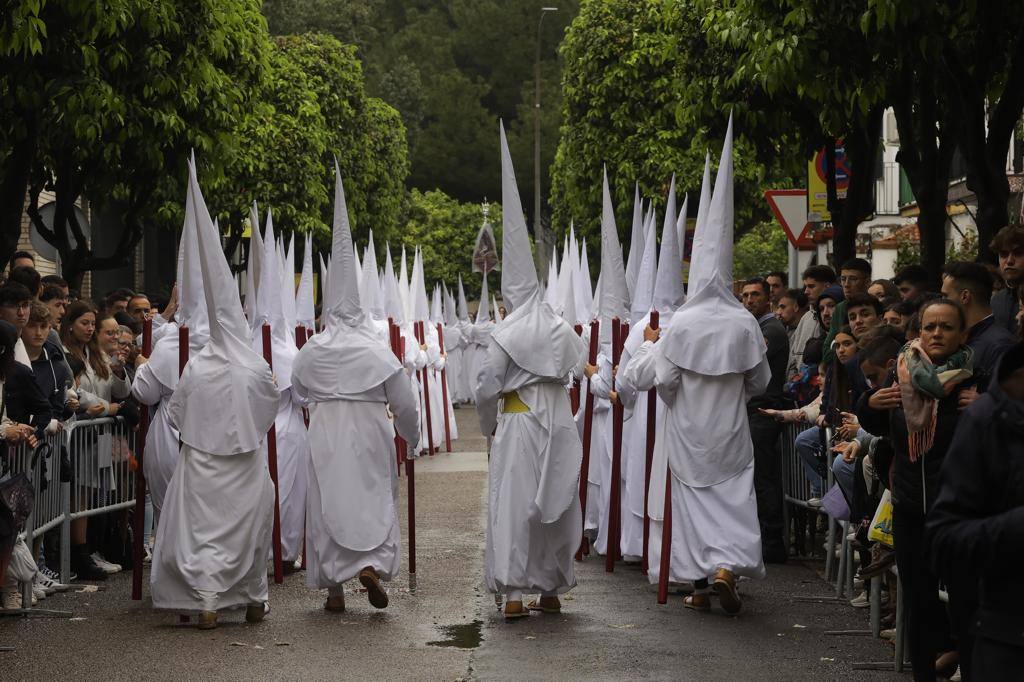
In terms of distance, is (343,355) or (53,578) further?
(53,578)

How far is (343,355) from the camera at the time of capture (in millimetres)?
11211

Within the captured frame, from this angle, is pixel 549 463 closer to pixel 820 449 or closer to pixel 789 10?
pixel 820 449

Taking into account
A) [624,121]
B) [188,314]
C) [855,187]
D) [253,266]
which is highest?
[624,121]

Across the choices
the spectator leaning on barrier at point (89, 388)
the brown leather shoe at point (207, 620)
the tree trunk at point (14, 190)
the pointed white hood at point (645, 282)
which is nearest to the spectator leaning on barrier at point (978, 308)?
the brown leather shoe at point (207, 620)

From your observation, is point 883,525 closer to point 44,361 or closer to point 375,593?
point 375,593

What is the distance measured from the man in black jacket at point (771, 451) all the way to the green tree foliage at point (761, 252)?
1784 inches

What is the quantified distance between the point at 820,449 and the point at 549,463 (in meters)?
1.91

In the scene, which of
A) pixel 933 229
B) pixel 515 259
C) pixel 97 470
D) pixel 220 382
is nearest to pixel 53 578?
pixel 97 470

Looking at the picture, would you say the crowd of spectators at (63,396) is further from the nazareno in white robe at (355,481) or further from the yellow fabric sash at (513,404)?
the yellow fabric sash at (513,404)

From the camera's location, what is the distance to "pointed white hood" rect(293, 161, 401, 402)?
36.7ft

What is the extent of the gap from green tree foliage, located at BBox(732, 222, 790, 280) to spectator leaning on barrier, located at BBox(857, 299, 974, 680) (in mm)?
50813

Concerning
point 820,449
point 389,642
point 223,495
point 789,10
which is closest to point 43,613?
point 223,495

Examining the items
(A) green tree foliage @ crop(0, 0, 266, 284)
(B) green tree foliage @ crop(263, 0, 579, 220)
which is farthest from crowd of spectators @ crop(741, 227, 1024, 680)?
(B) green tree foliage @ crop(263, 0, 579, 220)

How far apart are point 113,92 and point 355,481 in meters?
6.65
